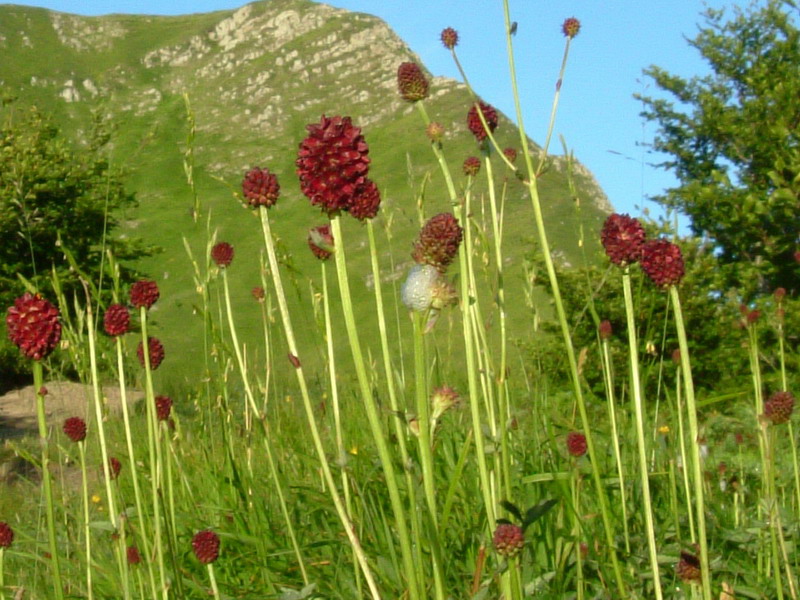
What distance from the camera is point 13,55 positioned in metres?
88.9

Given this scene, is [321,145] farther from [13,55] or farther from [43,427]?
[13,55]

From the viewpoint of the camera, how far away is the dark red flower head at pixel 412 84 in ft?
5.97

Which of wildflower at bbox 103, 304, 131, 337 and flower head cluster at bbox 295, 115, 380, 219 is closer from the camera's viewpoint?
flower head cluster at bbox 295, 115, 380, 219

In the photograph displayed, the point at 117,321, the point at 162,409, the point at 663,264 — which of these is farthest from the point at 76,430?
the point at 663,264

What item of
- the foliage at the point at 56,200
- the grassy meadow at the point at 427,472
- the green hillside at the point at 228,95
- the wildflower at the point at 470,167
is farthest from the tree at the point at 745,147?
the green hillside at the point at 228,95

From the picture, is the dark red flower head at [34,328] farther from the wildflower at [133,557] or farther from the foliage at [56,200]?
the foliage at [56,200]

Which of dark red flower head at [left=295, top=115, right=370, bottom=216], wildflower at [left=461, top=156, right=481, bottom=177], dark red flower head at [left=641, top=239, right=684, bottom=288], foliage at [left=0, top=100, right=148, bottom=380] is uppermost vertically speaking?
foliage at [left=0, top=100, right=148, bottom=380]

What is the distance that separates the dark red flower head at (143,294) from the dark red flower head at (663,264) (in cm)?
101

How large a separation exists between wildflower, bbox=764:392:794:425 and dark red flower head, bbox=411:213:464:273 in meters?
0.95

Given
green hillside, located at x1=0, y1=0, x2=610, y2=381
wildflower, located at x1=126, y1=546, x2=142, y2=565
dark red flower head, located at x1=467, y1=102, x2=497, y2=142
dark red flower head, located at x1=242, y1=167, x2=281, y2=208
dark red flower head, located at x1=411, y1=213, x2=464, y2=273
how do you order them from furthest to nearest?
green hillside, located at x1=0, y1=0, x2=610, y2=381 < dark red flower head, located at x1=467, y1=102, x2=497, y2=142 < wildflower, located at x1=126, y1=546, x2=142, y2=565 < dark red flower head, located at x1=242, y1=167, x2=281, y2=208 < dark red flower head, located at x1=411, y1=213, x2=464, y2=273

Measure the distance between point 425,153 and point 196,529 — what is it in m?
55.8

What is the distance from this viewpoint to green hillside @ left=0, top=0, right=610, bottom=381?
189 feet

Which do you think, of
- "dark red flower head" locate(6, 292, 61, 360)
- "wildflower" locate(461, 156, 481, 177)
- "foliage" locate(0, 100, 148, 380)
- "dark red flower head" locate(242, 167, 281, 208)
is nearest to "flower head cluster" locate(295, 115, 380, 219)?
"dark red flower head" locate(242, 167, 281, 208)

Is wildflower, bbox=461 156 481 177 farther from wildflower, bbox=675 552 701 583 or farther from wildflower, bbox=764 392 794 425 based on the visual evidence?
wildflower, bbox=675 552 701 583
